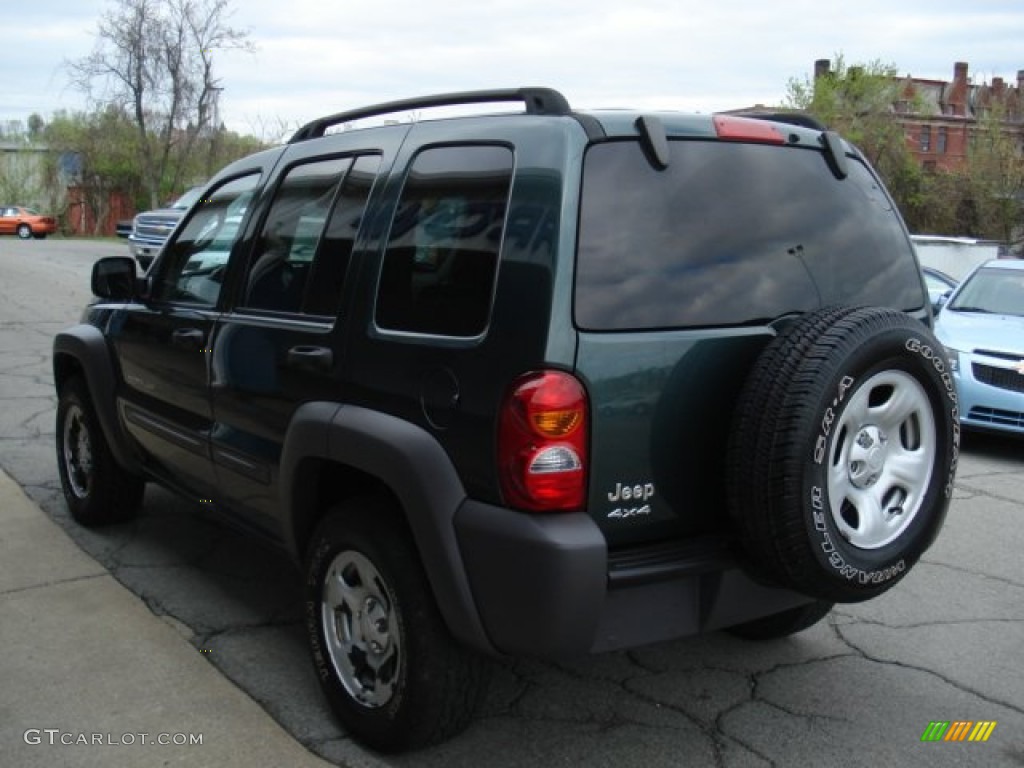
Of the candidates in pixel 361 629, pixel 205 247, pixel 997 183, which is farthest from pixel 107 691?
pixel 997 183

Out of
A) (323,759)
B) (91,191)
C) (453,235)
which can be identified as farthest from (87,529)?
(91,191)

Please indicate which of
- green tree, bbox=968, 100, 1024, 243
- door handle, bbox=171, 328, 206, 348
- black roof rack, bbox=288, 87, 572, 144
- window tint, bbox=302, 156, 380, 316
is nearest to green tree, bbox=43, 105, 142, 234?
green tree, bbox=968, 100, 1024, 243

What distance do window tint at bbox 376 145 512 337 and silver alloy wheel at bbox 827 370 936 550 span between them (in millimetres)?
1033

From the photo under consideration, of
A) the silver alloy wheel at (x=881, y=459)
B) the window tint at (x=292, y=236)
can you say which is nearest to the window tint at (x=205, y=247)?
the window tint at (x=292, y=236)

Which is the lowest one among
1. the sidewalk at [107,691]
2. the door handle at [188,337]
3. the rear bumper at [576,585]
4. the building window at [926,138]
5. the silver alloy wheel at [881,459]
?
the sidewalk at [107,691]

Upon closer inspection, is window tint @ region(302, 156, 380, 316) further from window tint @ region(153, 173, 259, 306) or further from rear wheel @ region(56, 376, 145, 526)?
rear wheel @ region(56, 376, 145, 526)

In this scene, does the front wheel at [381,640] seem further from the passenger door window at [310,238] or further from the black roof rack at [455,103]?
the black roof rack at [455,103]

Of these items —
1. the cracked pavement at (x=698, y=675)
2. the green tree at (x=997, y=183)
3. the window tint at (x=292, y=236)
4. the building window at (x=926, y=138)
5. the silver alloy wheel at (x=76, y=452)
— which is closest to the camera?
the cracked pavement at (x=698, y=675)

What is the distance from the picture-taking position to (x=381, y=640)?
3.07 m

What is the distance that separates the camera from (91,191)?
4912cm

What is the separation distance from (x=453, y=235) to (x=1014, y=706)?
2.48 meters

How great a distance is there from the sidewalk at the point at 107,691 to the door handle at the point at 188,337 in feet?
3.56

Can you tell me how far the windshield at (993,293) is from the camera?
885 centimetres

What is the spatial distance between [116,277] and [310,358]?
1.84 meters
